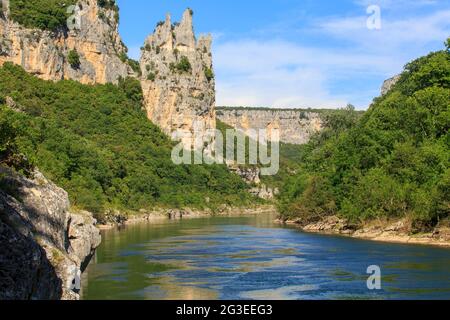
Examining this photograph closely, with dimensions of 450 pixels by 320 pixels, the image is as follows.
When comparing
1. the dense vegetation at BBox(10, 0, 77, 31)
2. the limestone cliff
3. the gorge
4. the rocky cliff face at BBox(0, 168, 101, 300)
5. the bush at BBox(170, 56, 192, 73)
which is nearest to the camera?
the rocky cliff face at BBox(0, 168, 101, 300)

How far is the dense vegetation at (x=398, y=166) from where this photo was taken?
188 ft

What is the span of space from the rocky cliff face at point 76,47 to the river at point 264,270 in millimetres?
77646

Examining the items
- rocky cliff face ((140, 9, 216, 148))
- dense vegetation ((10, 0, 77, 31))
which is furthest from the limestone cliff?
dense vegetation ((10, 0, 77, 31))

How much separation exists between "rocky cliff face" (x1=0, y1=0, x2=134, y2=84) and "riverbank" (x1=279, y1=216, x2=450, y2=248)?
233ft

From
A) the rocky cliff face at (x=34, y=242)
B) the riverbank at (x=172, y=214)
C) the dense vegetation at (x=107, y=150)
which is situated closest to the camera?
the rocky cliff face at (x=34, y=242)

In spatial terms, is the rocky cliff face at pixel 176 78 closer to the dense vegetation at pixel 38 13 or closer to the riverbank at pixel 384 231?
the dense vegetation at pixel 38 13

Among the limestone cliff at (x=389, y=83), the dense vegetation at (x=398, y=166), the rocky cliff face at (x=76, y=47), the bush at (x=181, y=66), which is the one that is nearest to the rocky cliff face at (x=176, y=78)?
the bush at (x=181, y=66)

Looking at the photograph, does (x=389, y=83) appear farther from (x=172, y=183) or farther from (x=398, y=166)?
(x=398, y=166)

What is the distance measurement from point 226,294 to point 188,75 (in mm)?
142215

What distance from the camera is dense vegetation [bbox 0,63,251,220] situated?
85.2 meters

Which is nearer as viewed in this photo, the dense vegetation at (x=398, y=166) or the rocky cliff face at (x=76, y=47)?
the dense vegetation at (x=398, y=166)

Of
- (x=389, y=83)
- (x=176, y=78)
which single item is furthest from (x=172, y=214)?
(x=389, y=83)

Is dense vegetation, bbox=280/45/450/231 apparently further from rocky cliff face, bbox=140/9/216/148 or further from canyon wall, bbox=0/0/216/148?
rocky cliff face, bbox=140/9/216/148
